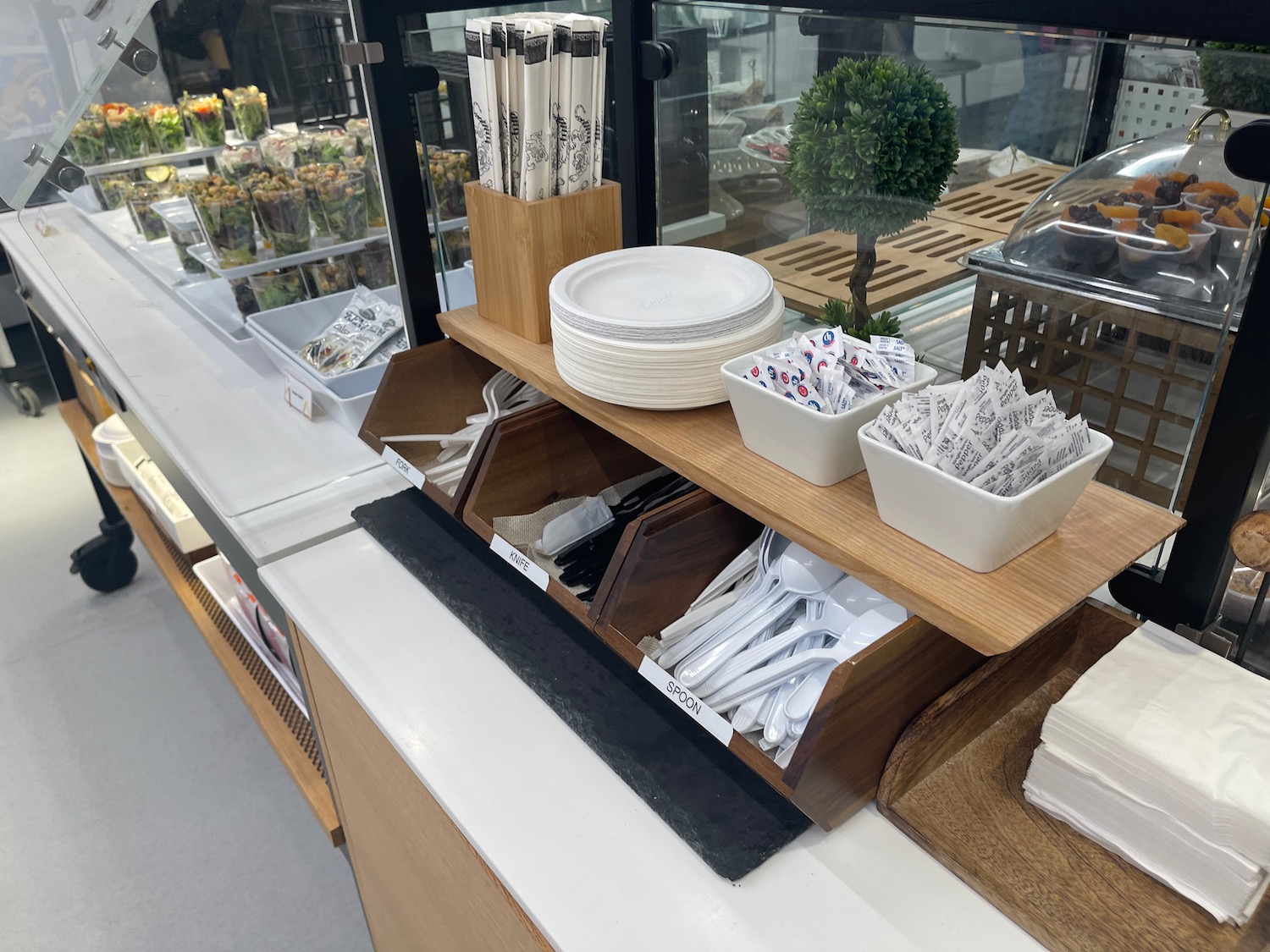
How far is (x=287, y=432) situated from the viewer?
5.12ft

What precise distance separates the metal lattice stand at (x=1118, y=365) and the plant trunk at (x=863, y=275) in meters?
0.13

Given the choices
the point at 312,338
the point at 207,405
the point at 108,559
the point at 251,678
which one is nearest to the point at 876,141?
the point at 312,338

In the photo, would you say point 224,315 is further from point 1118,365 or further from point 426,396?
point 1118,365

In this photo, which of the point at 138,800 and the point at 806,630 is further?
the point at 138,800

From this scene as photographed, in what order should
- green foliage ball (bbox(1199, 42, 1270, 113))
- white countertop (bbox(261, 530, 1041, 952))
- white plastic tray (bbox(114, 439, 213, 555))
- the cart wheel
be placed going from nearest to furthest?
green foliage ball (bbox(1199, 42, 1270, 113)) → white countertop (bbox(261, 530, 1041, 952)) → white plastic tray (bbox(114, 439, 213, 555)) → the cart wheel

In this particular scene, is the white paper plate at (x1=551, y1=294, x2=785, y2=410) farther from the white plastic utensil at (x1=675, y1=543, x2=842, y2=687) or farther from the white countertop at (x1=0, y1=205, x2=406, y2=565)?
the white countertop at (x1=0, y1=205, x2=406, y2=565)

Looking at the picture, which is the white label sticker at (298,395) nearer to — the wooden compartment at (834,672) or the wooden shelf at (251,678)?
the wooden shelf at (251,678)

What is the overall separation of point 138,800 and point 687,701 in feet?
5.72

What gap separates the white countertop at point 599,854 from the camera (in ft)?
2.57

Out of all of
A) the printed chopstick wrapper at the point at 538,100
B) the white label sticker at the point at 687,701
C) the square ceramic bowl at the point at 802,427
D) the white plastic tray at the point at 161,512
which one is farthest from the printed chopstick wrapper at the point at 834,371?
the white plastic tray at the point at 161,512

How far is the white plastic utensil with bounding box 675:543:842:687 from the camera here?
2.95 feet

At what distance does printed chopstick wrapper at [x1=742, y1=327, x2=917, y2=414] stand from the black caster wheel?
2.33 meters

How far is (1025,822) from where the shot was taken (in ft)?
2.74

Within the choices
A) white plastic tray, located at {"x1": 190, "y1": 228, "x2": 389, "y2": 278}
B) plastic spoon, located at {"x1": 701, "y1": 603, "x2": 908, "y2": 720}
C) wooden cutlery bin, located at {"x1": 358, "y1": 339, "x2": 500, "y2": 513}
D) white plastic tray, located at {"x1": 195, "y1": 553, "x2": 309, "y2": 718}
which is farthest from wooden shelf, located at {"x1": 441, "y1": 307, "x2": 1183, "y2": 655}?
white plastic tray, located at {"x1": 190, "y1": 228, "x2": 389, "y2": 278}
